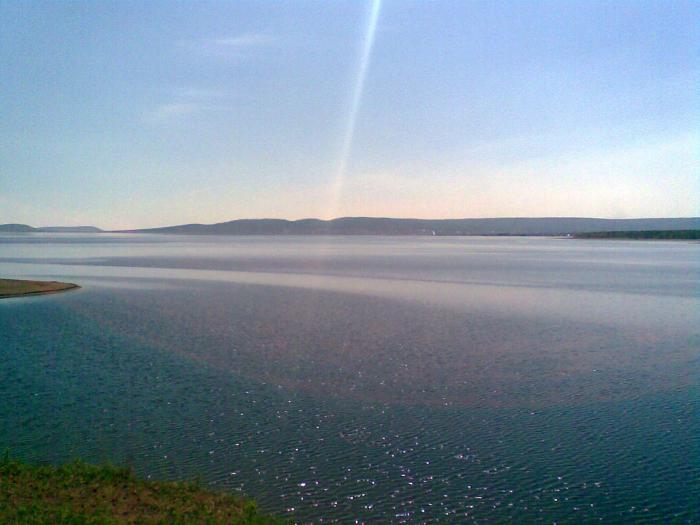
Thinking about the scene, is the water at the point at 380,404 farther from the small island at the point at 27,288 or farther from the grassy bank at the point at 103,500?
the small island at the point at 27,288

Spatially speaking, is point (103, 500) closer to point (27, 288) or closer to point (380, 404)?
point (380, 404)

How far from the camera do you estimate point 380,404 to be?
32.7 feet

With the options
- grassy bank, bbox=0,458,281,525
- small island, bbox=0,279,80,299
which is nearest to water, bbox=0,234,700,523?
grassy bank, bbox=0,458,281,525

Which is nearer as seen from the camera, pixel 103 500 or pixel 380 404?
pixel 103 500

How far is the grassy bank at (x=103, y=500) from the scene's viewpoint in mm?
5750

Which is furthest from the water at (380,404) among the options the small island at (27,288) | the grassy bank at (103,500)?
the small island at (27,288)

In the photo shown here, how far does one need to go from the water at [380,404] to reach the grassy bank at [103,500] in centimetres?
44

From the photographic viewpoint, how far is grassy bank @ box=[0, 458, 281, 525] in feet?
18.9

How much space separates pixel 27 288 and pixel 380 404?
2054 cm

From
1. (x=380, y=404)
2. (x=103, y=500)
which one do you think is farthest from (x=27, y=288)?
(x=103, y=500)

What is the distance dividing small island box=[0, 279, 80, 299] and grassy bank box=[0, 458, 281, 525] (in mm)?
18879

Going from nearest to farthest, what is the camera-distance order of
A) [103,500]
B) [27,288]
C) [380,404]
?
[103,500], [380,404], [27,288]

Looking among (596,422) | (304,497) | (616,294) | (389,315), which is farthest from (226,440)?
(616,294)

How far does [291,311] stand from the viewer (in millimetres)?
20172
